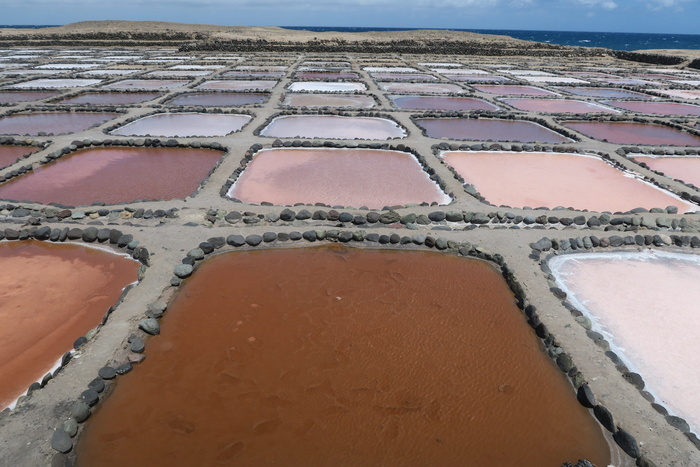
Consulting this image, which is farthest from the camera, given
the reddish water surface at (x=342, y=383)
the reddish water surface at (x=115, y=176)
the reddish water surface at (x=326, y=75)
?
the reddish water surface at (x=326, y=75)

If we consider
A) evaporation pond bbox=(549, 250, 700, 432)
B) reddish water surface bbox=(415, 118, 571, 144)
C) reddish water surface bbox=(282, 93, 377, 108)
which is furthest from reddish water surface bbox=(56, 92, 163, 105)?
evaporation pond bbox=(549, 250, 700, 432)

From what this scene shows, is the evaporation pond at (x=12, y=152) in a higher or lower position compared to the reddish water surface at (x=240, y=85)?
lower

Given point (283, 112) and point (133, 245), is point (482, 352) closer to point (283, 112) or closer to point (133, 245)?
point (133, 245)

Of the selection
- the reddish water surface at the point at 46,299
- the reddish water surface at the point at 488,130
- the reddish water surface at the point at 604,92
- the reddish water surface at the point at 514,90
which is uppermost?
the reddish water surface at the point at 604,92

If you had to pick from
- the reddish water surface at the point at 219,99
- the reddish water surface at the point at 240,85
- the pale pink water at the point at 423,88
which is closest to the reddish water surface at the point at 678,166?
the pale pink water at the point at 423,88

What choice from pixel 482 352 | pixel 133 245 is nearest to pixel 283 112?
pixel 133 245

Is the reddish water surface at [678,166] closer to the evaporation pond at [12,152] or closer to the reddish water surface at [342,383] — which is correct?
the reddish water surface at [342,383]

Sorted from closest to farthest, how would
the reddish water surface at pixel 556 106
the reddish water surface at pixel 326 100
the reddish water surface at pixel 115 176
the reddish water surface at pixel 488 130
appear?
the reddish water surface at pixel 115 176, the reddish water surface at pixel 488 130, the reddish water surface at pixel 326 100, the reddish water surface at pixel 556 106

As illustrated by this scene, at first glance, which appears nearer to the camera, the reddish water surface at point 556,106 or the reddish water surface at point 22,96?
the reddish water surface at point 22,96

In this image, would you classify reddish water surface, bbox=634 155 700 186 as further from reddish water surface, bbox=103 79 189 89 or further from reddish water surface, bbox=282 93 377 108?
reddish water surface, bbox=103 79 189 89
